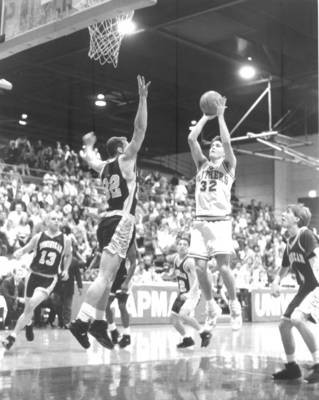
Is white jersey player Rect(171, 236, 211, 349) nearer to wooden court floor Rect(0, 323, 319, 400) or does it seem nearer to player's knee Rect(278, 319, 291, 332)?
wooden court floor Rect(0, 323, 319, 400)

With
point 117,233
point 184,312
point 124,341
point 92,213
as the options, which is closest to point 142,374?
point 117,233

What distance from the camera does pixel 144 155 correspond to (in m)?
34.5

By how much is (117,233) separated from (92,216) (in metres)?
11.8

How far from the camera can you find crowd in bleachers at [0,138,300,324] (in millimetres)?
16031

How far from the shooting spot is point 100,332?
6.51 m

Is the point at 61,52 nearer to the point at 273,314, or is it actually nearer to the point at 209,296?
the point at 273,314

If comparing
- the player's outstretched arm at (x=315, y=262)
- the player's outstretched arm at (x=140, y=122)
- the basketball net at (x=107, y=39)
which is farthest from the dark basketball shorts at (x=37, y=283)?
the player's outstretched arm at (x=315, y=262)

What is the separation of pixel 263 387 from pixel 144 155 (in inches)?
1144

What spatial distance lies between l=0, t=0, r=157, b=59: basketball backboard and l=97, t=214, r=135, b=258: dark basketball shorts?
7.31ft

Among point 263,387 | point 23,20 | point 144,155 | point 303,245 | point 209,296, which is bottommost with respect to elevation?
point 263,387

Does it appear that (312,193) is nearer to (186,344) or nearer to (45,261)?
(186,344)

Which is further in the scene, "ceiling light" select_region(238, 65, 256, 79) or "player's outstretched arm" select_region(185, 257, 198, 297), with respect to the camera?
"ceiling light" select_region(238, 65, 256, 79)

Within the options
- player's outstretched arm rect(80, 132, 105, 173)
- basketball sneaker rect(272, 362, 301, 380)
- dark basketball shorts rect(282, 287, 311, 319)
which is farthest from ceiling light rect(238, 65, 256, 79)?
basketball sneaker rect(272, 362, 301, 380)

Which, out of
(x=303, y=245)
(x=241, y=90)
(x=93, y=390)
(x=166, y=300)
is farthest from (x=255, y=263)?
(x=93, y=390)
